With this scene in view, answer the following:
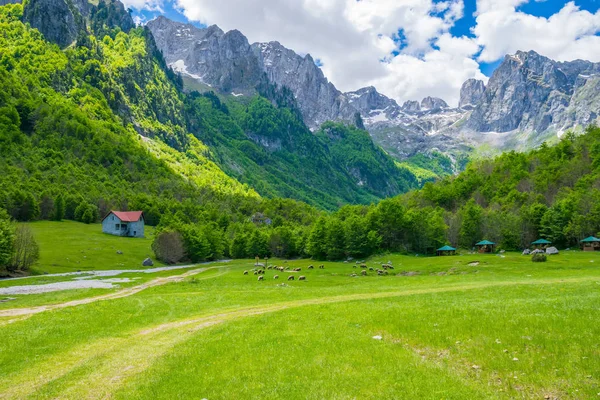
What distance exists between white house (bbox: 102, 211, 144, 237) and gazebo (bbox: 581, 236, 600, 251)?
14621cm

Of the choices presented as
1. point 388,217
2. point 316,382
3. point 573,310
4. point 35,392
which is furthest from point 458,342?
point 388,217

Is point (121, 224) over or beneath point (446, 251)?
over

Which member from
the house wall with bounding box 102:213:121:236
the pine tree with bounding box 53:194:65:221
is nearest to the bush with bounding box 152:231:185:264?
the house wall with bounding box 102:213:121:236

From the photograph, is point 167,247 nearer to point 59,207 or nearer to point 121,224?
point 121,224

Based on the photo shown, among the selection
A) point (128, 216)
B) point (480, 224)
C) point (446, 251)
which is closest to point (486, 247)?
point (480, 224)

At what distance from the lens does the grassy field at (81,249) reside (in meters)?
93.5

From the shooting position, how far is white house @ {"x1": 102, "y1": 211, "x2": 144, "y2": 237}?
15100cm

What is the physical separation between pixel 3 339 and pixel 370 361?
21.6 metres

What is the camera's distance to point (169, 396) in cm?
1430

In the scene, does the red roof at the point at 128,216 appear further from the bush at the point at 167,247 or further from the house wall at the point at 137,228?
the bush at the point at 167,247

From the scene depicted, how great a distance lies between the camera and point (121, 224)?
152000 millimetres

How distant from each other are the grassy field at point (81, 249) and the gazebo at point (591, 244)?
113m

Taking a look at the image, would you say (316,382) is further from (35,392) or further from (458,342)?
(35,392)

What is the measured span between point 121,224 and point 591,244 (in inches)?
5943
